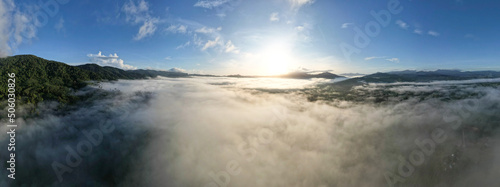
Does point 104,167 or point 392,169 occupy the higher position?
point 104,167

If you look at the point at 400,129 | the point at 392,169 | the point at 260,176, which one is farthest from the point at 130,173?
the point at 400,129

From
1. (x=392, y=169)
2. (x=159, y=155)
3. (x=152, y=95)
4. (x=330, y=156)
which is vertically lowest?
(x=392, y=169)

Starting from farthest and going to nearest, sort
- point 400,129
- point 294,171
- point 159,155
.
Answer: point 400,129
point 294,171
point 159,155

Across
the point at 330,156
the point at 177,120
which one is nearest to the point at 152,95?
the point at 177,120

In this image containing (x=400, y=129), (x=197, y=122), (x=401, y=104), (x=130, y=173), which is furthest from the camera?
(x=401, y=104)

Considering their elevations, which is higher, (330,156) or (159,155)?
(159,155)

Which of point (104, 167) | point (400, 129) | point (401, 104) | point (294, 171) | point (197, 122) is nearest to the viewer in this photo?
point (104, 167)

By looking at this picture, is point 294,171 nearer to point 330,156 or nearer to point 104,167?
point 330,156

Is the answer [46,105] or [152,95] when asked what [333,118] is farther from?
[46,105]

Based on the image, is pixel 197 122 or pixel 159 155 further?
pixel 197 122
